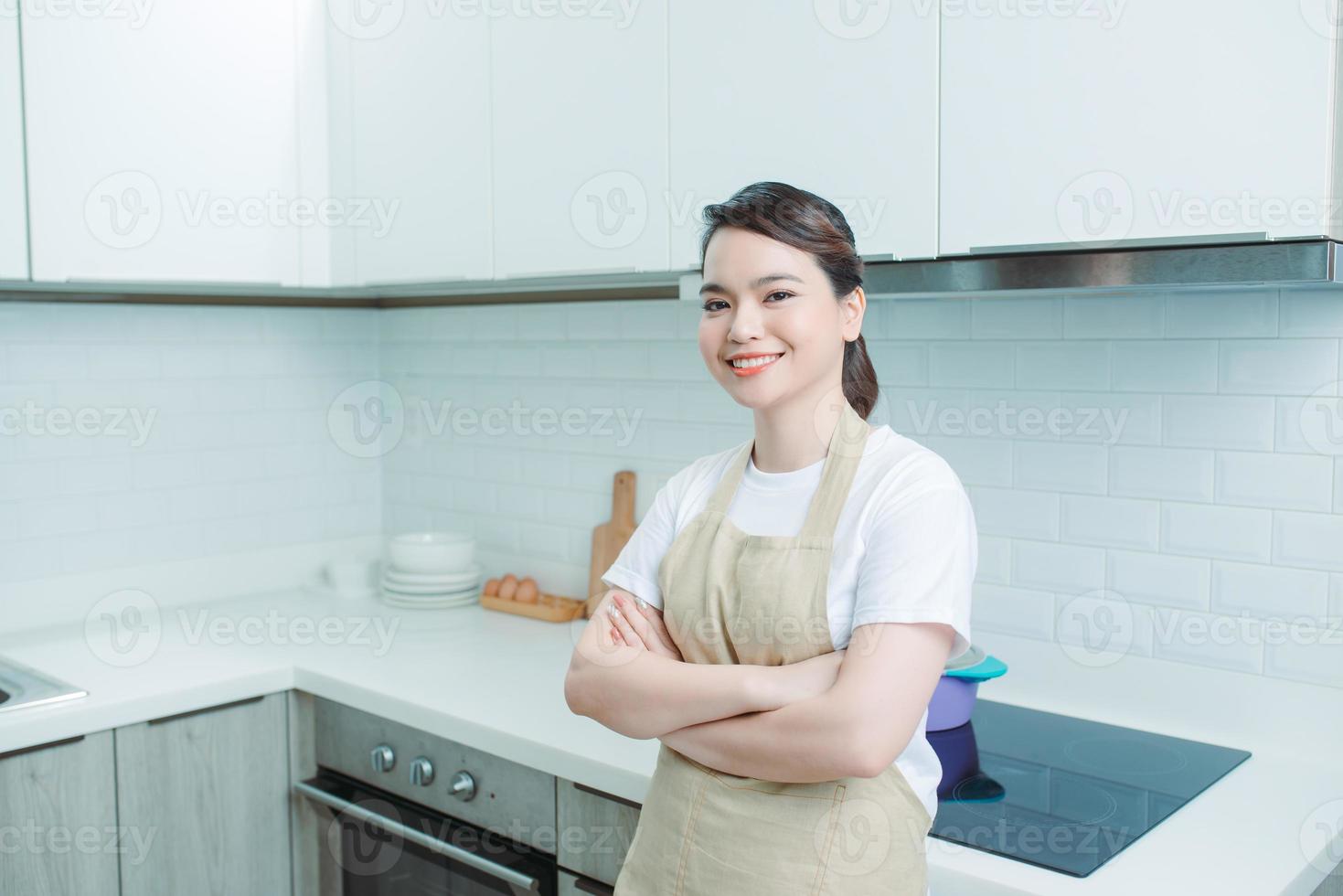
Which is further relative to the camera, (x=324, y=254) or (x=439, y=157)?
(x=324, y=254)

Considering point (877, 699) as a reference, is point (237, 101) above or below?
above

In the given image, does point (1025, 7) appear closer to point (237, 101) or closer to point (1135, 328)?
point (1135, 328)

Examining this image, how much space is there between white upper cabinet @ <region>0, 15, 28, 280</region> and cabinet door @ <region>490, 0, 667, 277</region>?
2.71 ft

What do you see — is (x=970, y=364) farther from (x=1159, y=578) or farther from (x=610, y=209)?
(x=610, y=209)

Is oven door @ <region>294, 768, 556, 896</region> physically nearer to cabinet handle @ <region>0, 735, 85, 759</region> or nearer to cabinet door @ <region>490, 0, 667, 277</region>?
cabinet handle @ <region>0, 735, 85, 759</region>

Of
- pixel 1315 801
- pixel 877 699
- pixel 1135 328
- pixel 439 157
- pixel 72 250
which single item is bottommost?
pixel 1315 801

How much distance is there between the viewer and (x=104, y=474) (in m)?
2.62

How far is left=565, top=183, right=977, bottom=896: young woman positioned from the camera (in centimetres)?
122

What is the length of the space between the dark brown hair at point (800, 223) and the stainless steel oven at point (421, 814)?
3.14 feet

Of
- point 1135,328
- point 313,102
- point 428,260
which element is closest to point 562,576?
point 428,260

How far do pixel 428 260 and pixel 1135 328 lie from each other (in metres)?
1.32

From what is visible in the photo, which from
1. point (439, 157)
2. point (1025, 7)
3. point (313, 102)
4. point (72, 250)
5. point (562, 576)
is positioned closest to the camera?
point (1025, 7)

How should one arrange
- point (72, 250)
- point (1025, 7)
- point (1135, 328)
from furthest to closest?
point (72, 250) → point (1135, 328) → point (1025, 7)

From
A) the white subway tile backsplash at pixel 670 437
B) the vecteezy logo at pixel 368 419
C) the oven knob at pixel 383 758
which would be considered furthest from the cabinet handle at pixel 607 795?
the vecteezy logo at pixel 368 419
